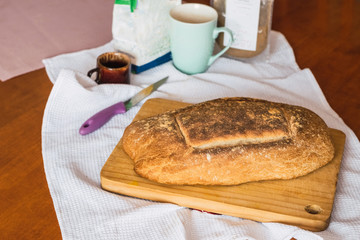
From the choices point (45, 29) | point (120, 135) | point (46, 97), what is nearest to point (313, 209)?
point (120, 135)

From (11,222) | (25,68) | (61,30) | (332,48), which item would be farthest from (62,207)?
(332,48)

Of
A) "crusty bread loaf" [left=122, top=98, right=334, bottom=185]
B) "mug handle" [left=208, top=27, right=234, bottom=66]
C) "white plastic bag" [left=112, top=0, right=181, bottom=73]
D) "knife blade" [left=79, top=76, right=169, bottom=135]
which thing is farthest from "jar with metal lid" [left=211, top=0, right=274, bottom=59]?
"crusty bread loaf" [left=122, top=98, right=334, bottom=185]

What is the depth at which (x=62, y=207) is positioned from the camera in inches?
30.7

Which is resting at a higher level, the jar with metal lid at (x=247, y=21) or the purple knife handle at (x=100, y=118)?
the jar with metal lid at (x=247, y=21)

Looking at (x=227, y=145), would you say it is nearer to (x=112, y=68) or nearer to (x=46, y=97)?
(x=112, y=68)

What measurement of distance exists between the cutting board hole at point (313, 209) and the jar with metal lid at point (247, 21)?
588 mm

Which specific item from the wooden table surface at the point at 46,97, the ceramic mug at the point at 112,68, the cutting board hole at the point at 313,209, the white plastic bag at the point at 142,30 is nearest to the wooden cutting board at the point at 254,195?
the cutting board hole at the point at 313,209

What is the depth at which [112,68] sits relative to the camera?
108 cm

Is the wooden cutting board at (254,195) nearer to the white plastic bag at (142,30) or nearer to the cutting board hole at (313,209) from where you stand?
the cutting board hole at (313,209)

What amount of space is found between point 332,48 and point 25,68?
3.21ft

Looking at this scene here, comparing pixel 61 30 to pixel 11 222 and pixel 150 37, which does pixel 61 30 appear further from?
pixel 11 222

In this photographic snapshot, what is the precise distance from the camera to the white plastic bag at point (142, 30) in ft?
3.62

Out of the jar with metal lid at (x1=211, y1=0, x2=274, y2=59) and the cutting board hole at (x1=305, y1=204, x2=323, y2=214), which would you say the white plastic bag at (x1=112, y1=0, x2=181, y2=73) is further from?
the cutting board hole at (x1=305, y1=204, x2=323, y2=214)

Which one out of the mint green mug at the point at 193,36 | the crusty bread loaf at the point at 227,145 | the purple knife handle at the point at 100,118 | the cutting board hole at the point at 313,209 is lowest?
the cutting board hole at the point at 313,209
